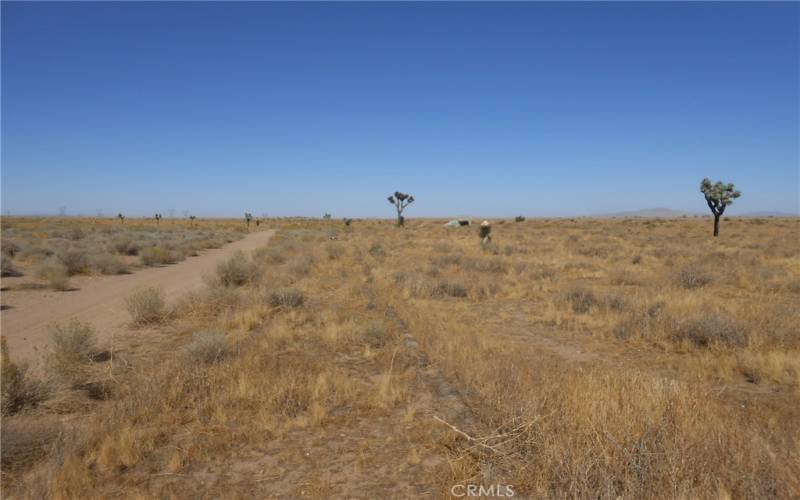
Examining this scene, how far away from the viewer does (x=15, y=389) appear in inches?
185

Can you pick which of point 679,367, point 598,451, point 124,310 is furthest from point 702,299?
point 124,310

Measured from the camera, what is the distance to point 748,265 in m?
16.1

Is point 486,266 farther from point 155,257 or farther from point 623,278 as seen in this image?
point 155,257

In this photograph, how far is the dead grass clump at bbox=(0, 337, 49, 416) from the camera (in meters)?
4.58

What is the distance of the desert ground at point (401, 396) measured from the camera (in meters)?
3.38

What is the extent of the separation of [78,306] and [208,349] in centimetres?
669

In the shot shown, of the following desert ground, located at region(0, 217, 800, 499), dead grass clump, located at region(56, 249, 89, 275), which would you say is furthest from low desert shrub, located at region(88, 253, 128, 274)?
desert ground, located at region(0, 217, 800, 499)

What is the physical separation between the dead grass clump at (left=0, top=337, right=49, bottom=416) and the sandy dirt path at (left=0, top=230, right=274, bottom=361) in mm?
726

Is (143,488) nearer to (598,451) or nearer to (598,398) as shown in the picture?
(598,451)

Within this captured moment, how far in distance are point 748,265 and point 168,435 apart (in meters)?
20.3

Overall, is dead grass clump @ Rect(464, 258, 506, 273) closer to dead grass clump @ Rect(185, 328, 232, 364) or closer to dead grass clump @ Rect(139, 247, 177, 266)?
dead grass clump @ Rect(185, 328, 232, 364)

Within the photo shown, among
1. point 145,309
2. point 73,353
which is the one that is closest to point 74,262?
point 145,309

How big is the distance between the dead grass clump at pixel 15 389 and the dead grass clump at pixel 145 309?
399cm

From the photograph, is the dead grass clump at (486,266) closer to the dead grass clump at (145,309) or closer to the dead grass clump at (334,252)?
the dead grass clump at (334,252)
